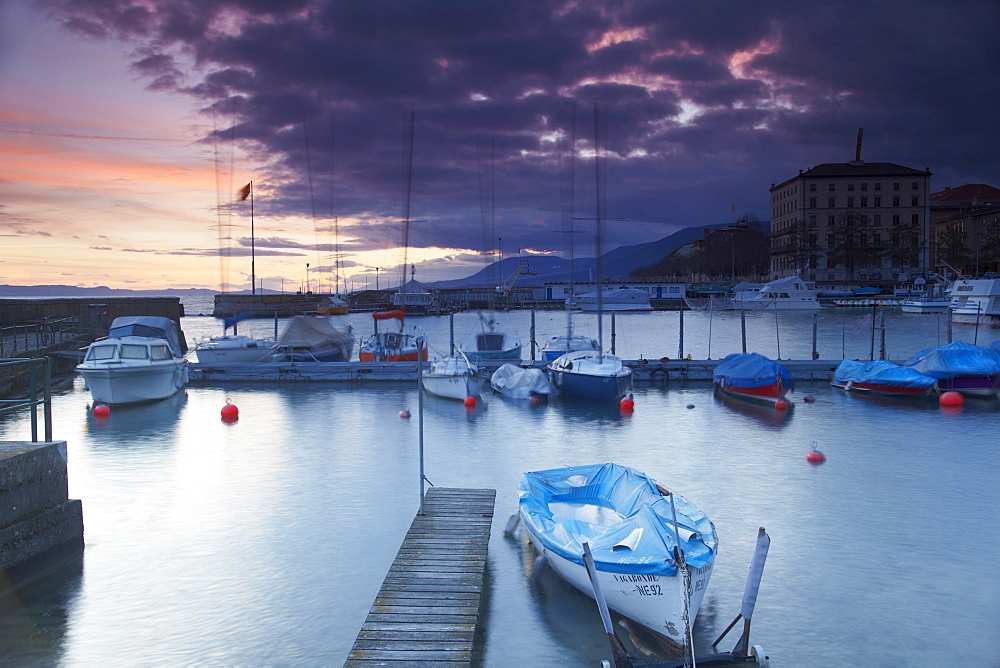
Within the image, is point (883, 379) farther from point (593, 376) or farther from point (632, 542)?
point (632, 542)

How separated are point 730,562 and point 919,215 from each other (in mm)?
125312

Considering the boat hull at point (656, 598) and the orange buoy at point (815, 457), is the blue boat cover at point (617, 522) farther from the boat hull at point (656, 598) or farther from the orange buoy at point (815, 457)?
the orange buoy at point (815, 457)

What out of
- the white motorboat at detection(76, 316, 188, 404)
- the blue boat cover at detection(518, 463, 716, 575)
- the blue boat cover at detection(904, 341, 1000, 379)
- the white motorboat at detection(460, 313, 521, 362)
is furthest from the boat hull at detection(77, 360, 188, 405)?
the blue boat cover at detection(904, 341, 1000, 379)

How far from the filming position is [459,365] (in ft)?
94.5

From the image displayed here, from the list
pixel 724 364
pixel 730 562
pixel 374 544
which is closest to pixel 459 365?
pixel 724 364

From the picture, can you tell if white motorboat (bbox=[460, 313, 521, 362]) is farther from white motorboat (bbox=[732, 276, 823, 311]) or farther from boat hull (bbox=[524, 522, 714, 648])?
white motorboat (bbox=[732, 276, 823, 311])

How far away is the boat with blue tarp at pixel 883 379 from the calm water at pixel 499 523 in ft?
2.36

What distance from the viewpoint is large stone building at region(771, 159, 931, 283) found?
4523 inches

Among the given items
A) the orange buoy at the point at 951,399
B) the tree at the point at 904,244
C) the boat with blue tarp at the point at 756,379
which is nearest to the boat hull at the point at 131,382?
the boat with blue tarp at the point at 756,379

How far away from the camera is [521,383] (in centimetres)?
2938

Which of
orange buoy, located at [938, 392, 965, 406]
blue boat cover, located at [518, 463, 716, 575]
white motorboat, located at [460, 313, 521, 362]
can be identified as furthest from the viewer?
white motorboat, located at [460, 313, 521, 362]

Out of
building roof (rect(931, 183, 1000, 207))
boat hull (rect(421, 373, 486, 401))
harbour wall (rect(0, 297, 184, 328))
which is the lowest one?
boat hull (rect(421, 373, 486, 401))

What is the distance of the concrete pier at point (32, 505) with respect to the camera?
1004 centimetres

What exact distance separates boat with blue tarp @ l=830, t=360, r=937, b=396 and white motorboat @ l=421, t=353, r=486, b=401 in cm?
1547
